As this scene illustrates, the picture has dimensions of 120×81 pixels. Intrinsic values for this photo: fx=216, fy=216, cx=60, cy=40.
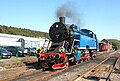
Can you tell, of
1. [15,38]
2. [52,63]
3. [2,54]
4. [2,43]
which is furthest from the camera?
[15,38]

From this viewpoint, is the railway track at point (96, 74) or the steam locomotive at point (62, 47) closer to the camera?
the railway track at point (96, 74)

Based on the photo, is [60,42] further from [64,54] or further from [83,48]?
[83,48]

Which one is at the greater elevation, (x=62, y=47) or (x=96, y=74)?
(x=62, y=47)

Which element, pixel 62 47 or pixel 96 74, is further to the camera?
pixel 62 47

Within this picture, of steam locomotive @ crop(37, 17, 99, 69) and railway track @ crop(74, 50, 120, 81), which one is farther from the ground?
steam locomotive @ crop(37, 17, 99, 69)

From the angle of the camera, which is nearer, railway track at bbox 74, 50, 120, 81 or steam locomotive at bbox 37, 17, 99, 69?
railway track at bbox 74, 50, 120, 81

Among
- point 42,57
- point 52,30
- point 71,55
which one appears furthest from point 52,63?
point 52,30

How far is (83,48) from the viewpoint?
2152 centimetres

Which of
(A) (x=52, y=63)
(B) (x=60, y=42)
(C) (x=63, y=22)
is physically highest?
(C) (x=63, y=22)

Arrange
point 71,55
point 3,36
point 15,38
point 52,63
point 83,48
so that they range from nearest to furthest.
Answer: point 52,63 → point 71,55 → point 83,48 → point 3,36 → point 15,38

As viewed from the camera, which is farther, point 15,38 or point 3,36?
point 15,38

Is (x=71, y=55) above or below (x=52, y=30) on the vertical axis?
below

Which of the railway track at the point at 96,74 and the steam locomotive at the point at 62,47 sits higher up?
the steam locomotive at the point at 62,47

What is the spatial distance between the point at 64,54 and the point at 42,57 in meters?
1.74
